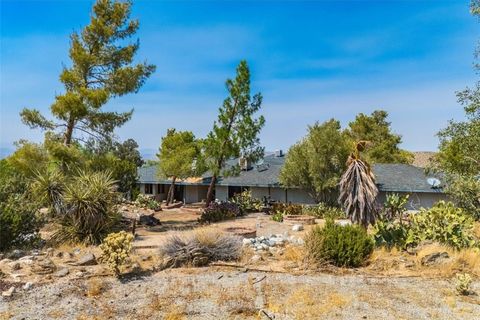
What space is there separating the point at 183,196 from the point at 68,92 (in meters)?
20.6

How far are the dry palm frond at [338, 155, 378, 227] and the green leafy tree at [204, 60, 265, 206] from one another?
15.0 m

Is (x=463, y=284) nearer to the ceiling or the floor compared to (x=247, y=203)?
nearer to the floor

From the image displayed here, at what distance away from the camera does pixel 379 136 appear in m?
42.3

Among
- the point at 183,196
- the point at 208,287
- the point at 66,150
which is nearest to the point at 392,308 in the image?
the point at 208,287

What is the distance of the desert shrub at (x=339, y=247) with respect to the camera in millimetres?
10359

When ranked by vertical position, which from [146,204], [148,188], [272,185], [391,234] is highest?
[272,185]

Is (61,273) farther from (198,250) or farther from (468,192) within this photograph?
(468,192)

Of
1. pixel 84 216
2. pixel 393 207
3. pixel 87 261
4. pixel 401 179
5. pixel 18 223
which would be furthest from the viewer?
pixel 401 179

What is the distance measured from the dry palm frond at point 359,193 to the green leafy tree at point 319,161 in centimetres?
1316

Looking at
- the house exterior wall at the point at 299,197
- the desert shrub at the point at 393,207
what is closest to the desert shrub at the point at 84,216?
the desert shrub at the point at 393,207

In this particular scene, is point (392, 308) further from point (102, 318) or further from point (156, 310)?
point (102, 318)

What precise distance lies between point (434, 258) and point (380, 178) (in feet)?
60.3

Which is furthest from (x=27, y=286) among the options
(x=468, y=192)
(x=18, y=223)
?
(x=468, y=192)

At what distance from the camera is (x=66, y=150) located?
17.9m
